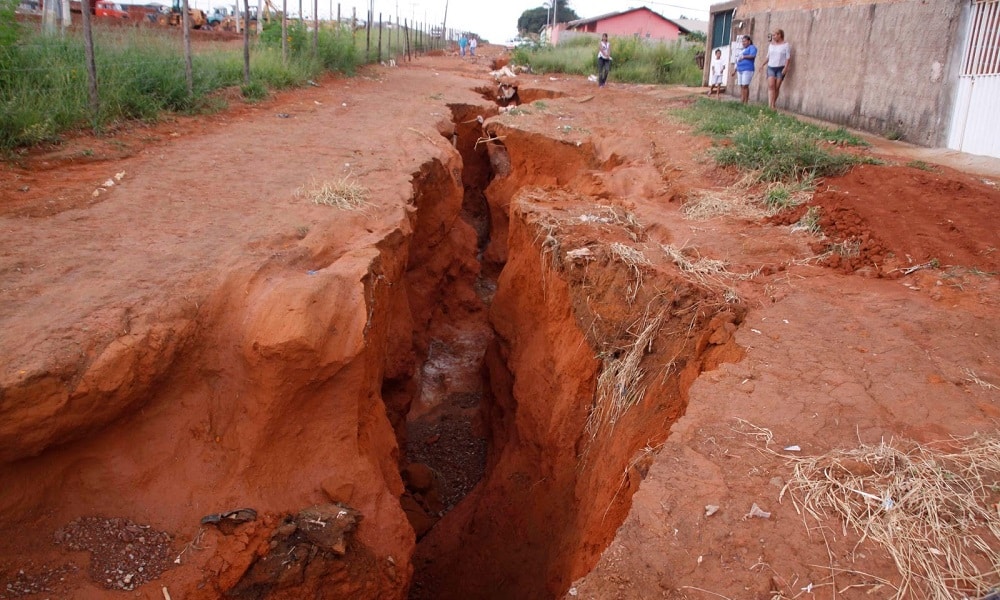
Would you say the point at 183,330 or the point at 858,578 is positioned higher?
the point at 183,330

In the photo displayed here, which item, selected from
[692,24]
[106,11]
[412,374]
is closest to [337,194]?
[412,374]

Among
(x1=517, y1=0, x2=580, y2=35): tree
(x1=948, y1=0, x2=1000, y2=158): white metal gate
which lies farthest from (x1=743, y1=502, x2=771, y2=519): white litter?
(x1=517, y1=0, x2=580, y2=35): tree

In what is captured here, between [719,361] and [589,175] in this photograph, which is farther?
[589,175]

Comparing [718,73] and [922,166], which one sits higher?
[718,73]

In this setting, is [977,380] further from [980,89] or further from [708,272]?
[980,89]

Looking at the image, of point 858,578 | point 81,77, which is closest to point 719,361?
point 858,578

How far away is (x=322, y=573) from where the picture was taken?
3961 mm

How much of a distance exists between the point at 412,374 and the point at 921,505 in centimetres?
509

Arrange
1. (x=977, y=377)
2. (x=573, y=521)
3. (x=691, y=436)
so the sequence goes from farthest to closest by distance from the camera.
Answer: (x=573, y=521), (x=977, y=377), (x=691, y=436)

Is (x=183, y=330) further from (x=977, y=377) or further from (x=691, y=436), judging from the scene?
(x=977, y=377)

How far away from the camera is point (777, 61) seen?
12.2 metres

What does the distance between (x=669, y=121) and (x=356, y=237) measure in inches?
284

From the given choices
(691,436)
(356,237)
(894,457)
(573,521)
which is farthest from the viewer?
(356,237)

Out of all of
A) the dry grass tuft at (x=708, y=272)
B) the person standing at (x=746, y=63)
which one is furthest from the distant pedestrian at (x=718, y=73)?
the dry grass tuft at (x=708, y=272)
